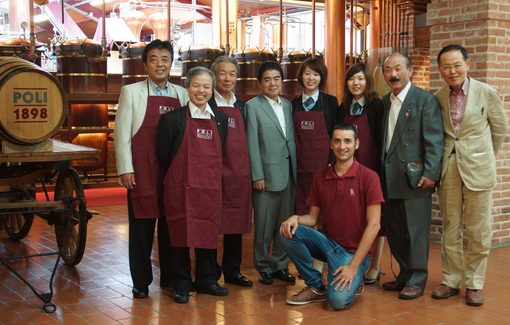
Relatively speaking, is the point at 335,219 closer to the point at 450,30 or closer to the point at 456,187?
the point at 456,187

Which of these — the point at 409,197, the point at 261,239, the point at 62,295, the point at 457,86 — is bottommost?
the point at 62,295

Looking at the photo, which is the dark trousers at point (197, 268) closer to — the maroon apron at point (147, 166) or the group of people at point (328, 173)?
the group of people at point (328, 173)

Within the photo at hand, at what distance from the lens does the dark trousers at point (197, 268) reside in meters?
4.28

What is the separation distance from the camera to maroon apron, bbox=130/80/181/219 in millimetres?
4238

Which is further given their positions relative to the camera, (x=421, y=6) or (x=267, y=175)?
(x=421, y=6)

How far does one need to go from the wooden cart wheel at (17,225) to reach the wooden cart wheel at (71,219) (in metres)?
0.77

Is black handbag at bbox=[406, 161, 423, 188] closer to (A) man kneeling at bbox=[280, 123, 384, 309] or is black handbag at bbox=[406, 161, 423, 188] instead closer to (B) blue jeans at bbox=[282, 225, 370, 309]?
(A) man kneeling at bbox=[280, 123, 384, 309]

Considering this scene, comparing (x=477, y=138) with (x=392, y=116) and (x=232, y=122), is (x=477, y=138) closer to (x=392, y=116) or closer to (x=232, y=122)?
(x=392, y=116)

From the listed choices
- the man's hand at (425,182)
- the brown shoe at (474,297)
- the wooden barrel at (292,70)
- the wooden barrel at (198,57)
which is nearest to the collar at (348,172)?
the man's hand at (425,182)

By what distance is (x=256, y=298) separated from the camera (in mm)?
4352

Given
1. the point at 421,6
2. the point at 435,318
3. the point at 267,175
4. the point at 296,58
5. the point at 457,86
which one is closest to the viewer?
the point at 435,318

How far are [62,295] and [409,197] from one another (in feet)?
7.54

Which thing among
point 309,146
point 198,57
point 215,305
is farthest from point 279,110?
point 198,57

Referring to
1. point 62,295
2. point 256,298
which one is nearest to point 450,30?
point 256,298
